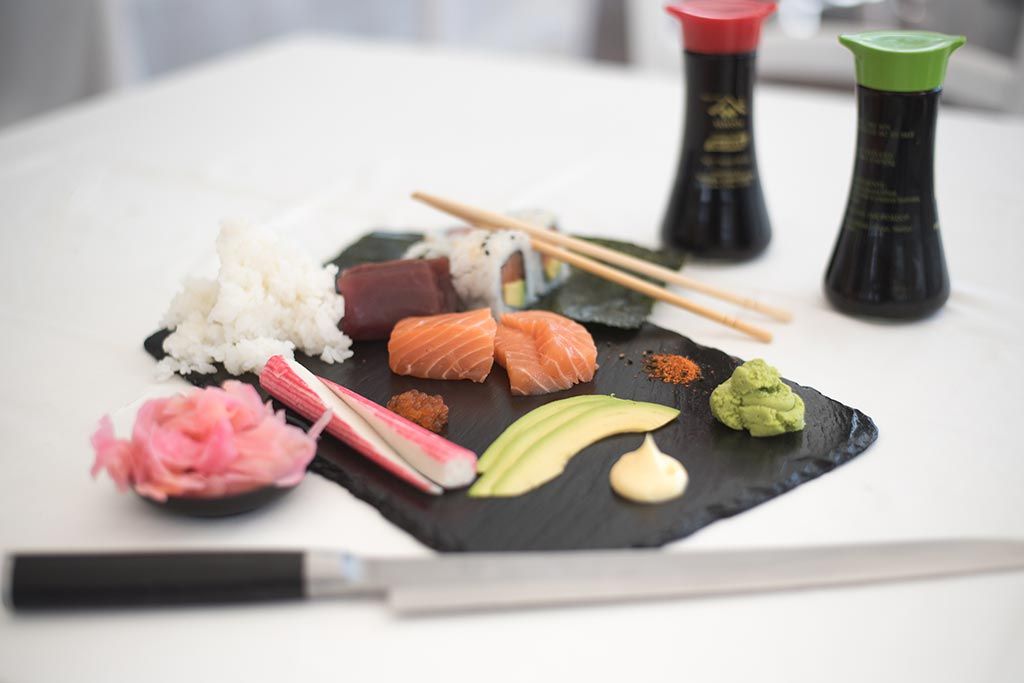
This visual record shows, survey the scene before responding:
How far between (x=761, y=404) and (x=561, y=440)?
0.84ft

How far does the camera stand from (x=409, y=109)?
8.48ft

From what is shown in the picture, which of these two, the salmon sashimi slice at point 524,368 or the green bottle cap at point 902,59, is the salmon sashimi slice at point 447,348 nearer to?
the salmon sashimi slice at point 524,368

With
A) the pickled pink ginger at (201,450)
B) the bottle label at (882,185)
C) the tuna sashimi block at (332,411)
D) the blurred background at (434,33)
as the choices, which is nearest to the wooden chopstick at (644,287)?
the bottle label at (882,185)

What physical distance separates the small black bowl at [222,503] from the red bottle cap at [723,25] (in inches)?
38.9

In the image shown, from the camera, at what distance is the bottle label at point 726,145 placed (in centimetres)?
160

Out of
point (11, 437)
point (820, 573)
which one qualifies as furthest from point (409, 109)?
point (820, 573)

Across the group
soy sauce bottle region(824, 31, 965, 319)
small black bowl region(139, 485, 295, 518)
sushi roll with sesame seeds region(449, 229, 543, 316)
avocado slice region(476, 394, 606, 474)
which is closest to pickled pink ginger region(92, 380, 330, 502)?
small black bowl region(139, 485, 295, 518)

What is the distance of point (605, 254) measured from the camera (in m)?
1.58

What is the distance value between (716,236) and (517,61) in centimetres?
141

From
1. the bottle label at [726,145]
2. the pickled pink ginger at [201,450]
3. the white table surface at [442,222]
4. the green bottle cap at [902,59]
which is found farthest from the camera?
the bottle label at [726,145]

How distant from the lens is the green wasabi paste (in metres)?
1.19

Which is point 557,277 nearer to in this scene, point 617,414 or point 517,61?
point 617,414

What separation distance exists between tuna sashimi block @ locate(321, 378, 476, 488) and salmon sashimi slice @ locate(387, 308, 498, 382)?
0.16 meters

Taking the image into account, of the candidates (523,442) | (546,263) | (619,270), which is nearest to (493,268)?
(546,263)
